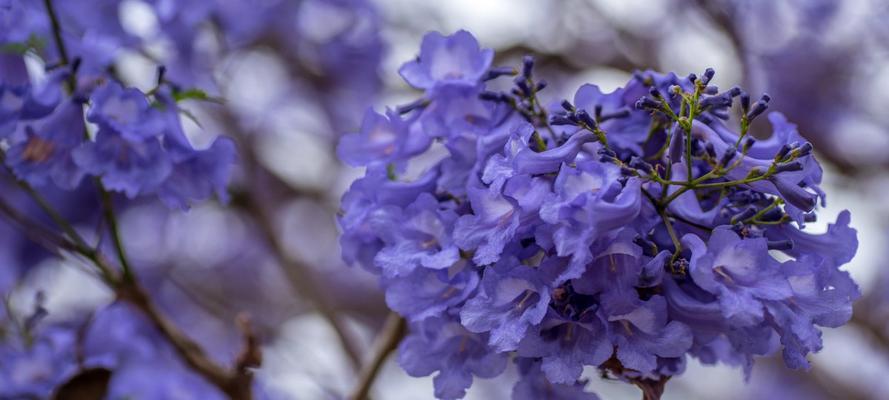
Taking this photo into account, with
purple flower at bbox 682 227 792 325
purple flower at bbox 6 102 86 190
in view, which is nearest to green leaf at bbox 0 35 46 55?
→ purple flower at bbox 6 102 86 190

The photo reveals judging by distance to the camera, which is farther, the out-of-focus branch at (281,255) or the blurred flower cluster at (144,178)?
the out-of-focus branch at (281,255)

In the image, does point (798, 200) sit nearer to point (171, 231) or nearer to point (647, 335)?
point (647, 335)

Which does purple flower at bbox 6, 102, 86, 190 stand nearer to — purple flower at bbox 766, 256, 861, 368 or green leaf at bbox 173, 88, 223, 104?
green leaf at bbox 173, 88, 223, 104

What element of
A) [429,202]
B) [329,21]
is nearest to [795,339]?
[429,202]

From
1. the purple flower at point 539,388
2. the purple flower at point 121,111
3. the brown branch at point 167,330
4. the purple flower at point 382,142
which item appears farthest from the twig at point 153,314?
the purple flower at point 539,388

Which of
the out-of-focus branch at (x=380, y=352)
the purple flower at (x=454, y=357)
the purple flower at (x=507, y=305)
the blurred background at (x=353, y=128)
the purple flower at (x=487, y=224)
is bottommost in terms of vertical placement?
the blurred background at (x=353, y=128)

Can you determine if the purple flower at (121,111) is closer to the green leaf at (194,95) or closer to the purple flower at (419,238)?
the green leaf at (194,95)
